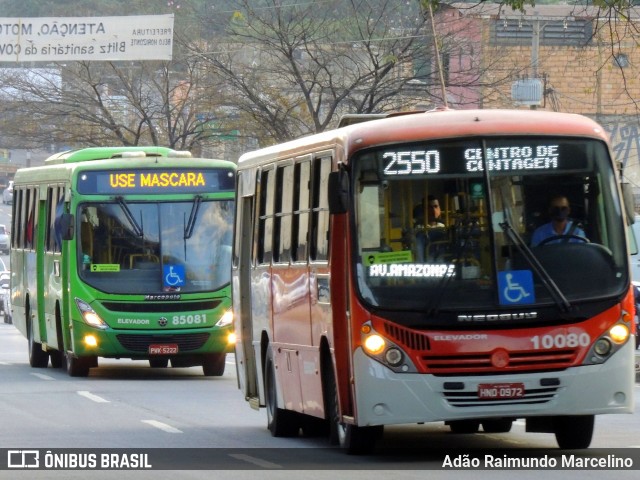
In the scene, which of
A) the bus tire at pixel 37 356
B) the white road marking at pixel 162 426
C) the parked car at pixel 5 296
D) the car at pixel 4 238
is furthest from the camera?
the car at pixel 4 238

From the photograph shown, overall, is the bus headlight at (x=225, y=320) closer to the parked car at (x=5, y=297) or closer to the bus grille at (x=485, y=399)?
the bus grille at (x=485, y=399)

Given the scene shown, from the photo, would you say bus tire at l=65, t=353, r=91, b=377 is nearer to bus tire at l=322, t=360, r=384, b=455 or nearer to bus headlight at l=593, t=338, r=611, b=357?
bus tire at l=322, t=360, r=384, b=455

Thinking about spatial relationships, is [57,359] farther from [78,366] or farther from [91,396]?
[91,396]

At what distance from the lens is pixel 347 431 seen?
12859 mm

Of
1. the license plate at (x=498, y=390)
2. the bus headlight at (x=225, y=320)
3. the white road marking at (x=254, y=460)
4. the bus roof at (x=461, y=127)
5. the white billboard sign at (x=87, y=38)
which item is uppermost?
the white billboard sign at (x=87, y=38)

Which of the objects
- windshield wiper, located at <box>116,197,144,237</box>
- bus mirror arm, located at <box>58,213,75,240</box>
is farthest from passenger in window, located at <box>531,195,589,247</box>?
bus mirror arm, located at <box>58,213,75,240</box>

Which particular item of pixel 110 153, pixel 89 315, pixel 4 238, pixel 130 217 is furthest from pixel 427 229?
pixel 4 238

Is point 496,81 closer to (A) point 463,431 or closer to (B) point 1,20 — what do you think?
(B) point 1,20

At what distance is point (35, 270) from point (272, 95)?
13.4 metres

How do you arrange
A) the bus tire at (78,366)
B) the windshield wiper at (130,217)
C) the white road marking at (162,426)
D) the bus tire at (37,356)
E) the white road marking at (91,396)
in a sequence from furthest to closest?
the bus tire at (37,356), the bus tire at (78,366), the windshield wiper at (130,217), the white road marking at (91,396), the white road marking at (162,426)

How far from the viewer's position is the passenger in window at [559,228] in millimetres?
12219

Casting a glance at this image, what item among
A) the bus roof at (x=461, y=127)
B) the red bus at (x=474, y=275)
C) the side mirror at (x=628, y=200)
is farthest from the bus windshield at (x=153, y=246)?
the side mirror at (x=628, y=200)

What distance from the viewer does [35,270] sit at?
89.1 ft

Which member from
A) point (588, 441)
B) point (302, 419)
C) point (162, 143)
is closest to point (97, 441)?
point (302, 419)
